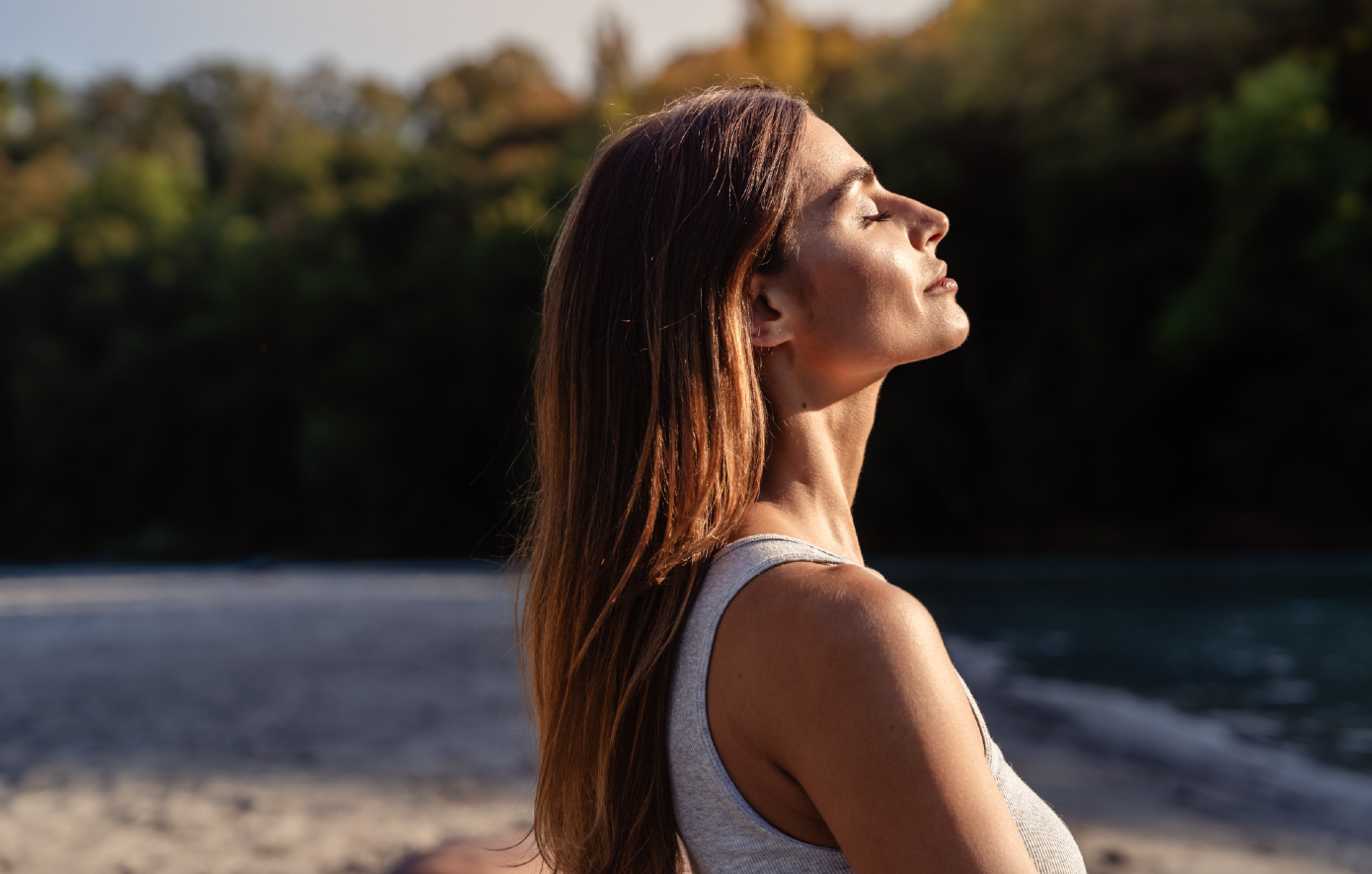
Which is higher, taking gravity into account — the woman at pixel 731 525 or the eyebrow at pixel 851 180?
the eyebrow at pixel 851 180

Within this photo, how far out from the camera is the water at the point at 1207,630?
10234mm

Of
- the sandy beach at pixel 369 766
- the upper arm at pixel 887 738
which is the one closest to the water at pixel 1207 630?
the sandy beach at pixel 369 766

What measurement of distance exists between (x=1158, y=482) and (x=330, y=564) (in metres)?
23.4

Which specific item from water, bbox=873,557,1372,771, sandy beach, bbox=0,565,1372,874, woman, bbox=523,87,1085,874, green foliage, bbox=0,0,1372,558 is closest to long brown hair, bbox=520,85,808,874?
woman, bbox=523,87,1085,874

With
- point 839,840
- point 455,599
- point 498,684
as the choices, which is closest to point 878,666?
point 839,840

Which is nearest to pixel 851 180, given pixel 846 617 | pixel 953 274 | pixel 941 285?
pixel 941 285

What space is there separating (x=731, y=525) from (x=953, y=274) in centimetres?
2989

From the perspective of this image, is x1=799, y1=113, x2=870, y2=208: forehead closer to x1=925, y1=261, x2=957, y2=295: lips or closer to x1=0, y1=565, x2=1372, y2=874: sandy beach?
x1=925, y1=261, x2=957, y2=295: lips

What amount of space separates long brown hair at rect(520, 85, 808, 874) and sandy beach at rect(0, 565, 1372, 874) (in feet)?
0.98

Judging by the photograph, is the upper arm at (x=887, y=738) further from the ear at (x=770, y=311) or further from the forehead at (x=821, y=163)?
the forehead at (x=821, y=163)

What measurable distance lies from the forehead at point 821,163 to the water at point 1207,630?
836 cm

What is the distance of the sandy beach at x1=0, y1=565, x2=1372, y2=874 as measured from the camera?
19.5 feet

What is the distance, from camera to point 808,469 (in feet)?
4.47

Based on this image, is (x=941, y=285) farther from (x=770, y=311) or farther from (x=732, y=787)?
(x=732, y=787)
